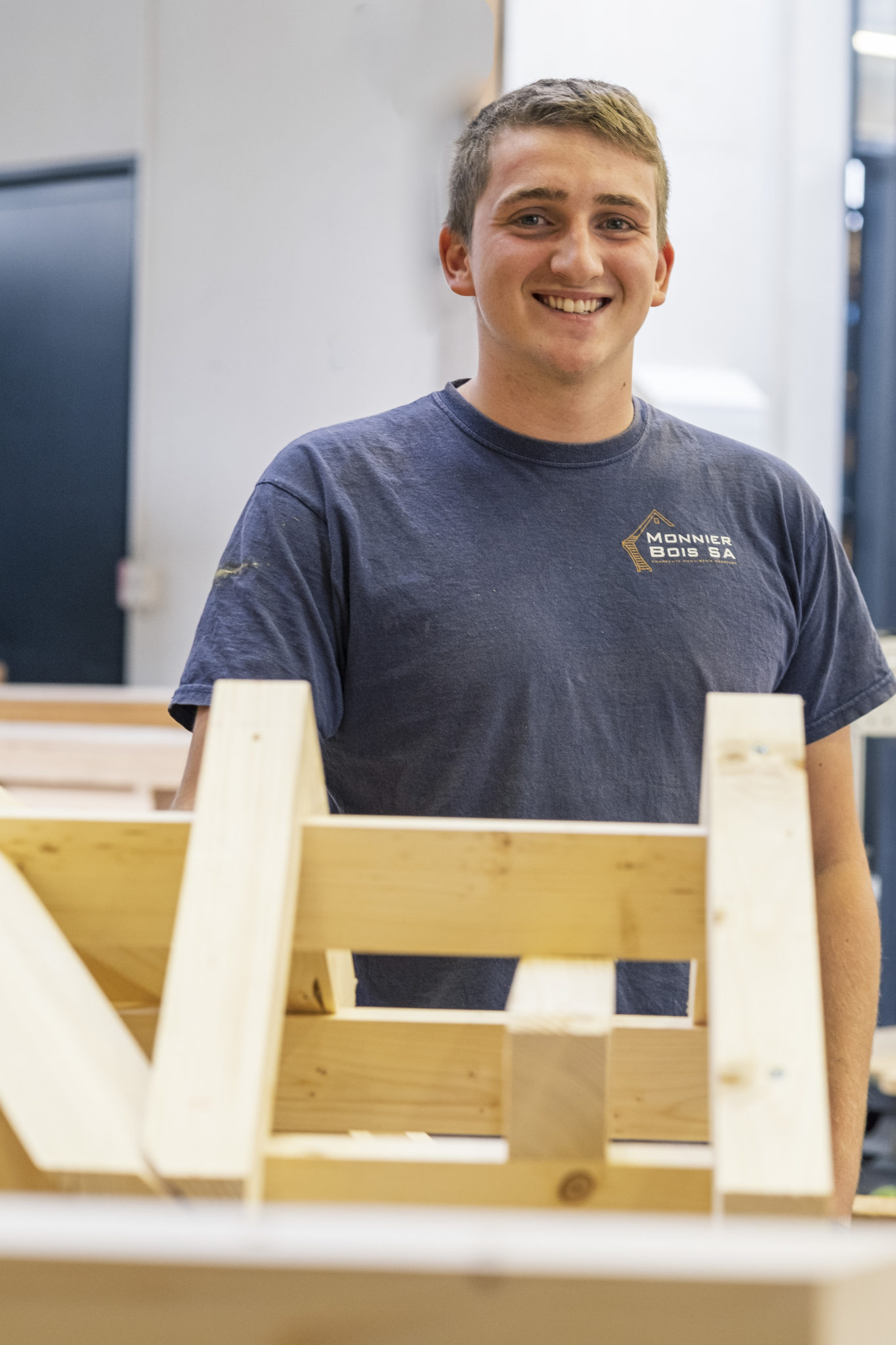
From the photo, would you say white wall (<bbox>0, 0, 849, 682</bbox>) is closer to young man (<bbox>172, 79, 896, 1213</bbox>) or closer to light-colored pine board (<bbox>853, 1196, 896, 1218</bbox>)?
young man (<bbox>172, 79, 896, 1213</bbox>)

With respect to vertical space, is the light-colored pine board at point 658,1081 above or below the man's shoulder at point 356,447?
below

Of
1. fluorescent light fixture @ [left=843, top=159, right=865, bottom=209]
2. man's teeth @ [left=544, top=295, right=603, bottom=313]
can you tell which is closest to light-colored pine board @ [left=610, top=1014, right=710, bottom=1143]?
man's teeth @ [left=544, top=295, right=603, bottom=313]

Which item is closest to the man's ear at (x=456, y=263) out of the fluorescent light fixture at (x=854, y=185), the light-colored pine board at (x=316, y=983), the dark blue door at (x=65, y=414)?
the light-colored pine board at (x=316, y=983)

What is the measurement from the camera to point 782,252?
4098 mm

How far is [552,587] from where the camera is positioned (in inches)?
54.4

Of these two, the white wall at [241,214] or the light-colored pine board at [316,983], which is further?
the white wall at [241,214]

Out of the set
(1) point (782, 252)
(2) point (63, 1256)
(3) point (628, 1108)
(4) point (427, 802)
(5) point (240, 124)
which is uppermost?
(5) point (240, 124)

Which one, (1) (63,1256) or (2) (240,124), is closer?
(1) (63,1256)

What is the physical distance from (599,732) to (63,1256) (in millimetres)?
994

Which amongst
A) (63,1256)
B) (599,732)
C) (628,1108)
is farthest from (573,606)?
(63,1256)

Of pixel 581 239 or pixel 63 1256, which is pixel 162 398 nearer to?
pixel 581 239

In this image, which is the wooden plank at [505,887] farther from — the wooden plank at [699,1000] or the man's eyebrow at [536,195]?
the man's eyebrow at [536,195]

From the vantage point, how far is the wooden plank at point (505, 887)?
0.74 m

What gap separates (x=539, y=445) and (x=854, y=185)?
322cm
